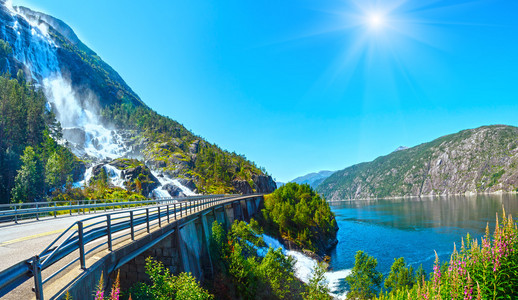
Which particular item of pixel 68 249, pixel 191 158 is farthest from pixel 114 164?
pixel 68 249

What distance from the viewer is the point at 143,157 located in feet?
502

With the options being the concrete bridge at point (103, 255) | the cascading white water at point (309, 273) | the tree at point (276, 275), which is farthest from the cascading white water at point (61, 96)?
the concrete bridge at point (103, 255)

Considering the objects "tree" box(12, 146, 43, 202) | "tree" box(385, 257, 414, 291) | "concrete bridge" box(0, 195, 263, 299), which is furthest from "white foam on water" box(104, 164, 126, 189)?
"tree" box(385, 257, 414, 291)

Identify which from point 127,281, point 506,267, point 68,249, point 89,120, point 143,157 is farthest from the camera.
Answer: point 89,120

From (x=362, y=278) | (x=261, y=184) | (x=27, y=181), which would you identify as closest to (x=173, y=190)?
(x=27, y=181)

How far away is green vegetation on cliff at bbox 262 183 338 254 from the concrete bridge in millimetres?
38804

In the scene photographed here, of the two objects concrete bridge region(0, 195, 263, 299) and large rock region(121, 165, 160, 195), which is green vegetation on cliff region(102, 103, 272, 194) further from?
concrete bridge region(0, 195, 263, 299)

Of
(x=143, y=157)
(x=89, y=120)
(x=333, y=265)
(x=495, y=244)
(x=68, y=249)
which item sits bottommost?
(x=333, y=265)

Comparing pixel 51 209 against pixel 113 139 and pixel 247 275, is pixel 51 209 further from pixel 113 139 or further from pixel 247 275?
pixel 113 139

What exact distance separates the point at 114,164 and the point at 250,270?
101 meters

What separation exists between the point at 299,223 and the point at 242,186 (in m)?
71.7

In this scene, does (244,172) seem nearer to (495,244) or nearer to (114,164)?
(114,164)

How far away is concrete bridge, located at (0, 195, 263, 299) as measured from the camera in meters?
5.76

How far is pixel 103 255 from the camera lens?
9492 millimetres
